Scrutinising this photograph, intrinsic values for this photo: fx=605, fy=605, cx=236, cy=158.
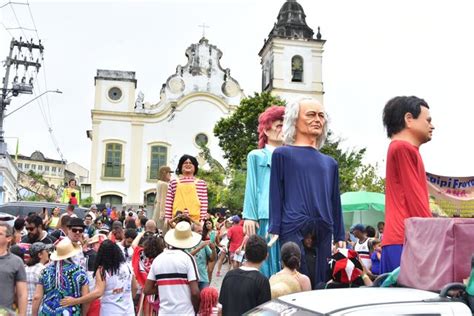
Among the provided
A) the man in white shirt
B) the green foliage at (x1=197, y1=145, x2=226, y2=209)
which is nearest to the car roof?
the man in white shirt

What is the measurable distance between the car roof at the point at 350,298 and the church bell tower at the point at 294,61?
4151 centimetres

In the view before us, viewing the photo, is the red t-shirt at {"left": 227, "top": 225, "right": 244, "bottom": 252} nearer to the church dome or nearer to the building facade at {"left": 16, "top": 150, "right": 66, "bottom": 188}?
the church dome

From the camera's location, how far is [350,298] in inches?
116

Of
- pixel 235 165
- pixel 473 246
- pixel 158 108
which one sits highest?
pixel 158 108

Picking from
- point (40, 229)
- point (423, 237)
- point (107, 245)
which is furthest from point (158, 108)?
point (423, 237)

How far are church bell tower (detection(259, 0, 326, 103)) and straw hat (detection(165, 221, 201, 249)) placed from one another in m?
38.8

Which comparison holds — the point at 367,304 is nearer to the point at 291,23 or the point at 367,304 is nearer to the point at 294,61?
the point at 294,61

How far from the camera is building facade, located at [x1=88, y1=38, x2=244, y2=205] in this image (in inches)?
1762

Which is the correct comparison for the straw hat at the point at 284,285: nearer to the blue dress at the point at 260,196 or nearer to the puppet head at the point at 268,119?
the blue dress at the point at 260,196

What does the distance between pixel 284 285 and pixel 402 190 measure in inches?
44.4

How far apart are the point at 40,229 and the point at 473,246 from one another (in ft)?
23.6

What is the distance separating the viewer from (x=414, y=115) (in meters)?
4.71

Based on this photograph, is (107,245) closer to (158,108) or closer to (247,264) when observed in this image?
(247,264)

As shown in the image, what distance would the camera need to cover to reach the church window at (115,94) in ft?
151
